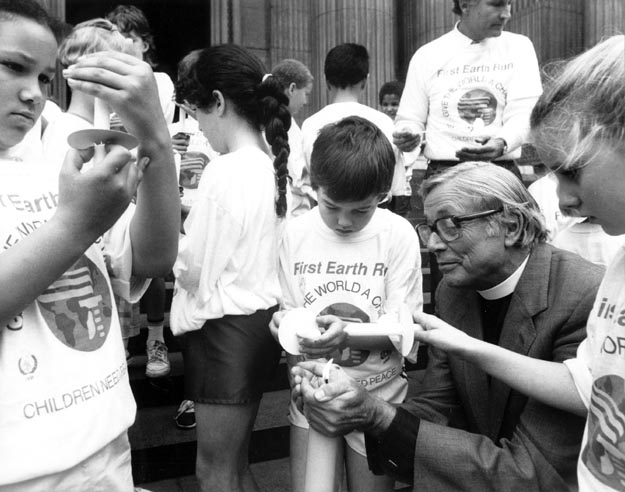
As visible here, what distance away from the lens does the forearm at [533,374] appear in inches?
59.3

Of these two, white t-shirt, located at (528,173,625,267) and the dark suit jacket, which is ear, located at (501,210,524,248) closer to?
the dark suit jacket

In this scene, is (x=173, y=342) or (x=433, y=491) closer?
(x=433, y=491)

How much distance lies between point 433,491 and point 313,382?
1.43ft

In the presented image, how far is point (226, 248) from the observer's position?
82.3 inches

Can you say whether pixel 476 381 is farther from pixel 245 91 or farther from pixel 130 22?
pixel 130 22

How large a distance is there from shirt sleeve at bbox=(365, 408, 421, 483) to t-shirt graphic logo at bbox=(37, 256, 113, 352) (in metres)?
0.86

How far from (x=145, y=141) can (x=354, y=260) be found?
3.47 feet

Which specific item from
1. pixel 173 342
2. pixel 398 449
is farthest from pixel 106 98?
pixel 173 342

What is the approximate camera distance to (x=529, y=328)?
5.73 feet

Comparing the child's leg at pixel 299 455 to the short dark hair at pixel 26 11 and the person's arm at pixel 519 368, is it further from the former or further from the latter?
the short dark hair at pixel 26 11

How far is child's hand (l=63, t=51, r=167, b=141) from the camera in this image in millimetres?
1044

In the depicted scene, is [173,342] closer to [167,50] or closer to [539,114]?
[539,114]

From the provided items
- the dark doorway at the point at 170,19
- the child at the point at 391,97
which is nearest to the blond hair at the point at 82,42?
the child at the point at 391,97

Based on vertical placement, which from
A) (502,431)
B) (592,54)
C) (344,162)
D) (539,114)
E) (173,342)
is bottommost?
(173,342)
